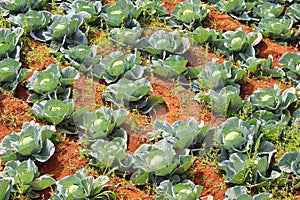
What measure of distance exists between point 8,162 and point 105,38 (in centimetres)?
244

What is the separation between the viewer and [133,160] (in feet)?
20.1

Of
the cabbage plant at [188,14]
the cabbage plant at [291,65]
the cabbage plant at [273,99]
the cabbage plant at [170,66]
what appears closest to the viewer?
the cabbage plant at [273,99]

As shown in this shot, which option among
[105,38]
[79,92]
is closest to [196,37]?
[105,38]

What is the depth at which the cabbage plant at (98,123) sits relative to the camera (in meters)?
6.41

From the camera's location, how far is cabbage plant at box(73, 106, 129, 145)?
21.0ft

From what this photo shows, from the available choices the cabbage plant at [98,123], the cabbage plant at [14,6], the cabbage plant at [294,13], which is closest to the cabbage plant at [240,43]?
the cabbage plant at [294,13]

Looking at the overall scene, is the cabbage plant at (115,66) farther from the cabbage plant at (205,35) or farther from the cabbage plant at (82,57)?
the cabbage plant at (205,35)

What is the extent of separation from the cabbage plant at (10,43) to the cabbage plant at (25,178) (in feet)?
5.80

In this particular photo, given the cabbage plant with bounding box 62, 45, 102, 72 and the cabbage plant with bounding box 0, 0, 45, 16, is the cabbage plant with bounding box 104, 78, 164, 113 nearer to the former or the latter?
the cabbage plant with bounding box 62, 45, 102, 72

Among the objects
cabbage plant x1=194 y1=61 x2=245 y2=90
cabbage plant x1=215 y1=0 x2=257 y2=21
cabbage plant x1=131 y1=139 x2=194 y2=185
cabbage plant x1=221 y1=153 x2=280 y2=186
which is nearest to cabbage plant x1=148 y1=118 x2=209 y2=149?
cabbage plant x1=131 y1=139 x2=194 y2=185

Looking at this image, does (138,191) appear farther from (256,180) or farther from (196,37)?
(196,37)

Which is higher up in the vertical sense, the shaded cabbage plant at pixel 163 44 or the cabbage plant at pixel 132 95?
the shaded cabbage plant at pixel 163 44

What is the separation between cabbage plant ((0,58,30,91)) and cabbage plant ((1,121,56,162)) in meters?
0.79

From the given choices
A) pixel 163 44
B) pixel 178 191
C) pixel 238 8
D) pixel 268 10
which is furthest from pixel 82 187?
pixel 268 10
